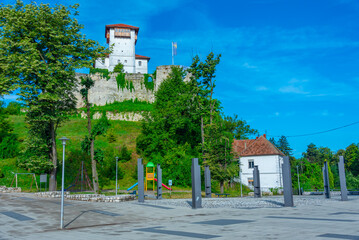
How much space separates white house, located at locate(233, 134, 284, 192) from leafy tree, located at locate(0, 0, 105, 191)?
30687 millimetres

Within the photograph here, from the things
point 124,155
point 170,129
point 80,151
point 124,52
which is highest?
point 124,52

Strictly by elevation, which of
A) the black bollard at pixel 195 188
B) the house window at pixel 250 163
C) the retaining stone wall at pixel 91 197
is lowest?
the retaining stone wall at pixel 91 197

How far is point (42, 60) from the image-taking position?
27047 mm

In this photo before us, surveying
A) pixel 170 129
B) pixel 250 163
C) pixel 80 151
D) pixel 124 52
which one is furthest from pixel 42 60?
pixel 124 52

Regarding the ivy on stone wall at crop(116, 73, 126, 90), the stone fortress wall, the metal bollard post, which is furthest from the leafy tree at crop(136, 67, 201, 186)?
the ivy on stone wall at crop(116, 73, 126, 90)

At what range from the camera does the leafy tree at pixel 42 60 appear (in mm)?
25312

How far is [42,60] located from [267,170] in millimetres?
37978

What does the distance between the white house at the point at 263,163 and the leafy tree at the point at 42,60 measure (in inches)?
1208

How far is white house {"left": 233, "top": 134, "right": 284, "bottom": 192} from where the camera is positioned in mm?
51125

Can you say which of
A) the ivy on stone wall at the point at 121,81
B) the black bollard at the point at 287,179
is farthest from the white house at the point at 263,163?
the ivy on stone wall at the point at 121,81

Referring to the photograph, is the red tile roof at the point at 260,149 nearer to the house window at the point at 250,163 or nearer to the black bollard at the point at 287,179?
the house window at the point at 250,163

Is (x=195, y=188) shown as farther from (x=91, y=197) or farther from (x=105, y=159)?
(x=105, y=159)

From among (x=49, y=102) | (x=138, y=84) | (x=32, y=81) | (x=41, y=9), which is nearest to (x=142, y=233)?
(x=49, y=102)

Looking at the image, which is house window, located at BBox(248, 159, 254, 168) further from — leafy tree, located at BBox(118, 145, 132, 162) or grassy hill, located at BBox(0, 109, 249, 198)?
leafy tree, located at BBox(118, 145, 132, 162)
